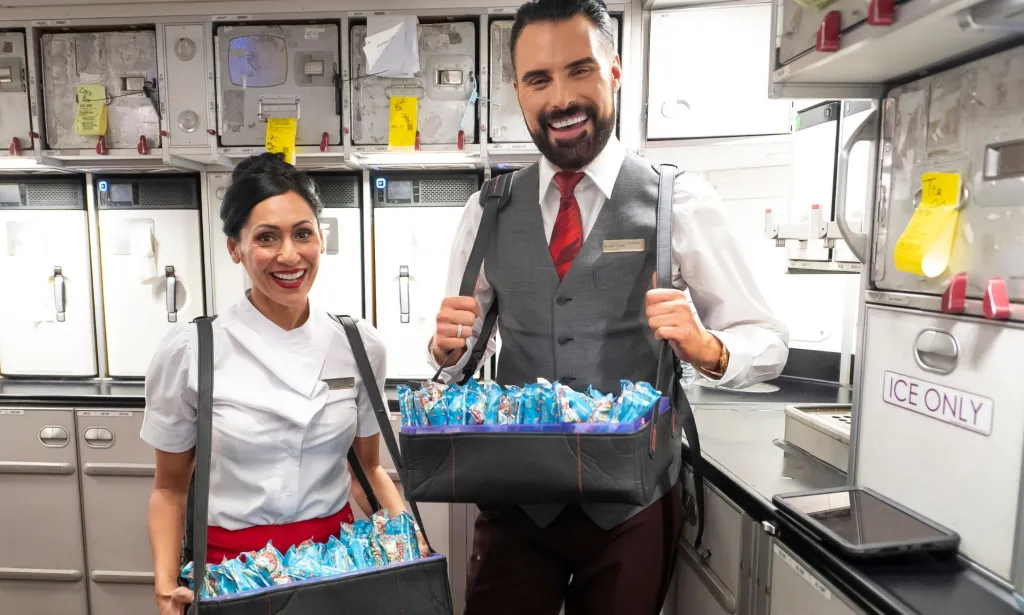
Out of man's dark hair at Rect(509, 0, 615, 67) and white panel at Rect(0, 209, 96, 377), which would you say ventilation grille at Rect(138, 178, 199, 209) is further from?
man's dark hair at Rect(509, 0, 615, 67)

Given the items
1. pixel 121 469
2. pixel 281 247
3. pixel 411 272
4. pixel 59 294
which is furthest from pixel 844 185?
pixel 59 294

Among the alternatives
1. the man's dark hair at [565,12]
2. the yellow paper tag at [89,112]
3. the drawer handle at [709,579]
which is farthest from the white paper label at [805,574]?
the yellow paper tag at [89,112]

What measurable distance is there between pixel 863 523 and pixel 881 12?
813mm

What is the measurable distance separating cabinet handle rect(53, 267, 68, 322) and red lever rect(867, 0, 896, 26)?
10.9 ft

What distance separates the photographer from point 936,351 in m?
0.99

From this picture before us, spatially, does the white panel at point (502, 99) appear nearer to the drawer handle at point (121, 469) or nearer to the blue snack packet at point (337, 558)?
the blue snack packet at point (337, 558)

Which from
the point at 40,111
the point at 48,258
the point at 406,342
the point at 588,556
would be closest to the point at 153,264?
the point at 48,258

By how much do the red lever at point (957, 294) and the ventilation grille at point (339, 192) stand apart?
2.34 m

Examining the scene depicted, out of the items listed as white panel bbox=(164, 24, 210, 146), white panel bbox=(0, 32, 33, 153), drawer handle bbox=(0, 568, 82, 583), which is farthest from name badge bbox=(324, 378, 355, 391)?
white panel bbox=(0, 32, 33, 153)

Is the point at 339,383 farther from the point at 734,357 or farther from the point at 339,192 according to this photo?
the point at 339,192

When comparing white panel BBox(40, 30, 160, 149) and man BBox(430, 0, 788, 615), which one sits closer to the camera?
man BBox(430, 0, 788, 615)

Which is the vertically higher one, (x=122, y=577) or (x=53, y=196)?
(x=53, y=196)

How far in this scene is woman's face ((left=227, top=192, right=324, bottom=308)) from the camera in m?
1.33

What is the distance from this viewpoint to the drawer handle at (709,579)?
1.43 meters
